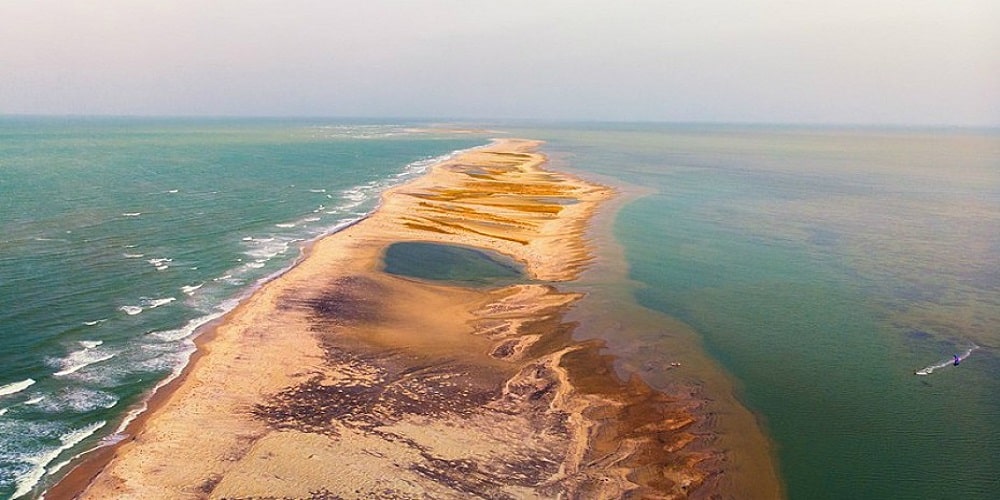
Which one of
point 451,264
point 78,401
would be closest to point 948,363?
point 451,264

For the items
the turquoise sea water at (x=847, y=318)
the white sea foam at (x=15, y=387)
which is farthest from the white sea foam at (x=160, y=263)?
the turquoise sea water at (x=847, y=318)

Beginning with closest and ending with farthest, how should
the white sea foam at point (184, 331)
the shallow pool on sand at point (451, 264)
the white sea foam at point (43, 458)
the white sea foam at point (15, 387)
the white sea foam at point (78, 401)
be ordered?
the white sea foam at point (43, 458)
the white sea foam at point (78, 401)
the white sea foam at point (15, 387)
the white sea foam at point (184, 331)
the shallow pool on sand at point (451, 264)

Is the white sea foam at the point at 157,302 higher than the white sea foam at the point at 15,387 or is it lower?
higher

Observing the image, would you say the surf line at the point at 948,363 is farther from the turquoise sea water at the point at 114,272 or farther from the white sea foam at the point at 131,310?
the white sea foam at the point at 131,310

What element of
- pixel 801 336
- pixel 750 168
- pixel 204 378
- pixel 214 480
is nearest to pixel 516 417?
pixel 214 480

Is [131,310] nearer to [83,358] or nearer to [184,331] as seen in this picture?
[184,331]

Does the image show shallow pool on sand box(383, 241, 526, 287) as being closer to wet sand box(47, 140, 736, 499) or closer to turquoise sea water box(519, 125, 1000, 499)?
wet sand box(47, 140, 736, 499)
